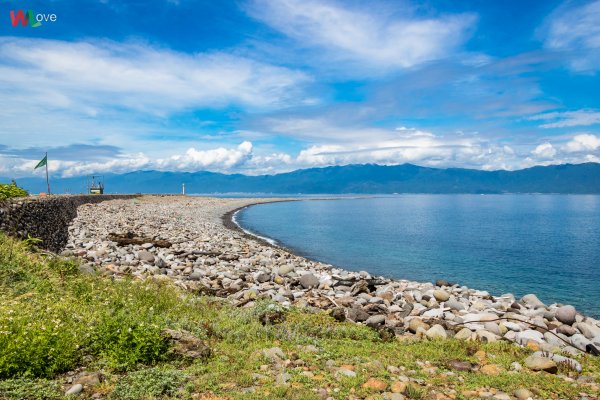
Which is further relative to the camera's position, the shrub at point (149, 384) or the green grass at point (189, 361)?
the green grass at point (189, 361)

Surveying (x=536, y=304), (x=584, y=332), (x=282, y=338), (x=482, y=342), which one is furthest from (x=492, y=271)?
(x=282, y=338)

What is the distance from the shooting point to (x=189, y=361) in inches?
278

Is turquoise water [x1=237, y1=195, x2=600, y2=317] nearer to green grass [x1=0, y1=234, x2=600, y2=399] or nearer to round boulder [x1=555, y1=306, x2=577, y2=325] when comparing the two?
round boulder [x1=555, y1=306, x2=577, y2=325]

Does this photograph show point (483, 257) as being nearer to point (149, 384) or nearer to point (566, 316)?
point (566, 316)

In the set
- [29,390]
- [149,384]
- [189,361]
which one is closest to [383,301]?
[189,361]

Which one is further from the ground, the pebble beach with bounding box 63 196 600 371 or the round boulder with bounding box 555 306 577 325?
the pebble beach with bounding box 63 196 600 371

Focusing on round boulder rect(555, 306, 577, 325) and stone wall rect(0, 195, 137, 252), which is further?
stone wall rect(0, 195, 137, 252)

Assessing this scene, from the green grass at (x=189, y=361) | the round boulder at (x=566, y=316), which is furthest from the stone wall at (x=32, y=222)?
the round boulder at (x=566, y=316)

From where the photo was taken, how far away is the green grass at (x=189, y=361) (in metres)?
6.11

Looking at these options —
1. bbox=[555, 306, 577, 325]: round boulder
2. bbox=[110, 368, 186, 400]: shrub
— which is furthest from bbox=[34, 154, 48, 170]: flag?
bbox=[555, 306, 577, 325]: round boulder

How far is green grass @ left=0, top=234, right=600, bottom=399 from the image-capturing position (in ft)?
20.0

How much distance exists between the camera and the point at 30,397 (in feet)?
18.4

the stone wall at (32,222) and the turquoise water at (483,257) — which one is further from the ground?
the stone wall at (32,222)

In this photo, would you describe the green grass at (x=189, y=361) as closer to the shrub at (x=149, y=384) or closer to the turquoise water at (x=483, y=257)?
the shrub at (x=149, y=384)
